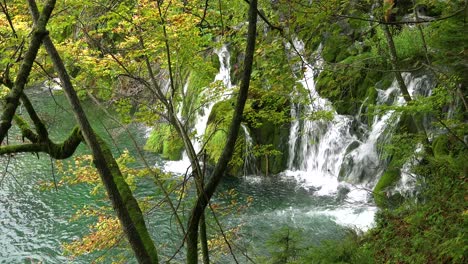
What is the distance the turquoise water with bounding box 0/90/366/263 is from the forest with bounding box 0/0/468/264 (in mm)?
52

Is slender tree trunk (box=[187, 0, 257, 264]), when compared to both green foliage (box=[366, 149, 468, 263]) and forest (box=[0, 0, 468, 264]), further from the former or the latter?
green foliage (box=[366, 149, 468, 263])

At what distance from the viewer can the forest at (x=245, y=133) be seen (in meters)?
4.21

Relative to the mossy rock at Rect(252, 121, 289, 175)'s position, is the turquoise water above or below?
below

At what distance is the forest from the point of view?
4.21 m

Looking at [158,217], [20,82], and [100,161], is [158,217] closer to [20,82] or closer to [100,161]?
[100,161]

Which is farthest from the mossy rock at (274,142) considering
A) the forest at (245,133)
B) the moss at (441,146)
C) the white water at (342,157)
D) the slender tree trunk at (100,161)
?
the slender tree trunk at (100,161)

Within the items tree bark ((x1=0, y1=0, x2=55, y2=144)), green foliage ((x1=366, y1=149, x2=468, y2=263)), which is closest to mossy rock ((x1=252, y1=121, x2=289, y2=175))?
green foliage ((x1=366, y1=149, x2=468, y2=263))

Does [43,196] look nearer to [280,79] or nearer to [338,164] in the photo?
[338,164]

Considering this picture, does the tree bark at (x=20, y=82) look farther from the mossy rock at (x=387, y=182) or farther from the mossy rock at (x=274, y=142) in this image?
the mossy rock at (x=274, y=142)

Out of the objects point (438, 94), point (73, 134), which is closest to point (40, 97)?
point (73, 134)

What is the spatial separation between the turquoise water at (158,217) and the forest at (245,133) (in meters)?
0.05

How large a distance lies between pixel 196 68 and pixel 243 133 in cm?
631

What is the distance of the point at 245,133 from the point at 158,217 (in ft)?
13.2

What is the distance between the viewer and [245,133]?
1325cm
